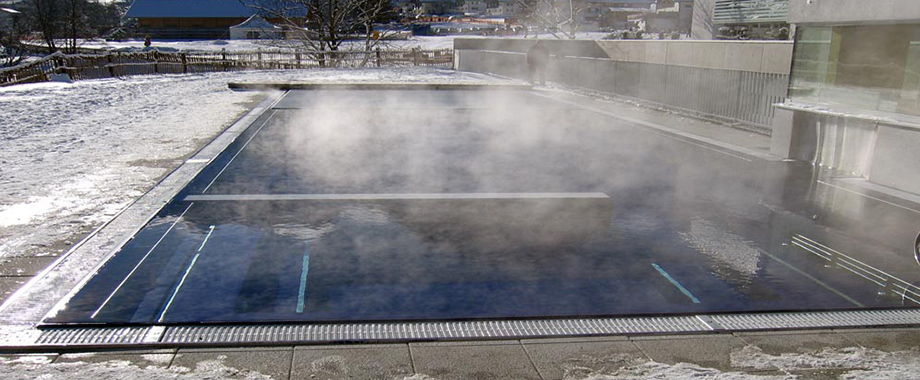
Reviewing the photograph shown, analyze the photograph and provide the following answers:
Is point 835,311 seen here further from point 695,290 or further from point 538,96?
point 538,96

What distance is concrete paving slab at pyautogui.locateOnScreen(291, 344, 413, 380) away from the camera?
12.1 feet

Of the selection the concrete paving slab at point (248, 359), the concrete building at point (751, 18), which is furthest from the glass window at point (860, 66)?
the concrete building at point (751, 18)

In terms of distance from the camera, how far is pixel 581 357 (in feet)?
13.0

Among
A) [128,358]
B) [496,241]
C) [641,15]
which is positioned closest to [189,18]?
[641,15]

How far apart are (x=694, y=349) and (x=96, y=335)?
3631 millimetres

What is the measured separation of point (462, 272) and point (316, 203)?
274cm

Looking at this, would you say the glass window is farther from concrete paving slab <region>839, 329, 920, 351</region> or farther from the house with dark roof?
the house with dark roof

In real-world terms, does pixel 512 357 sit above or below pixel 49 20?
below

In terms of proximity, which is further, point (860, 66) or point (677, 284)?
point (860, 66)

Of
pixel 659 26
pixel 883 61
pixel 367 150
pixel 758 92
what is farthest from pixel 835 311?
pixel 659 26

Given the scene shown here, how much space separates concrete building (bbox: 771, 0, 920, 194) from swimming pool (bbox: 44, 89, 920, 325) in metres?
0.66

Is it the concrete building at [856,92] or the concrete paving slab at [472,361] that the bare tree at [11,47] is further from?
the concrete paving slab at [472,361]

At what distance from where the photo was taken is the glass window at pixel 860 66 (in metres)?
8.46

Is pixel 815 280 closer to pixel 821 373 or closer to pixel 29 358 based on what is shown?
pixel 821 373
